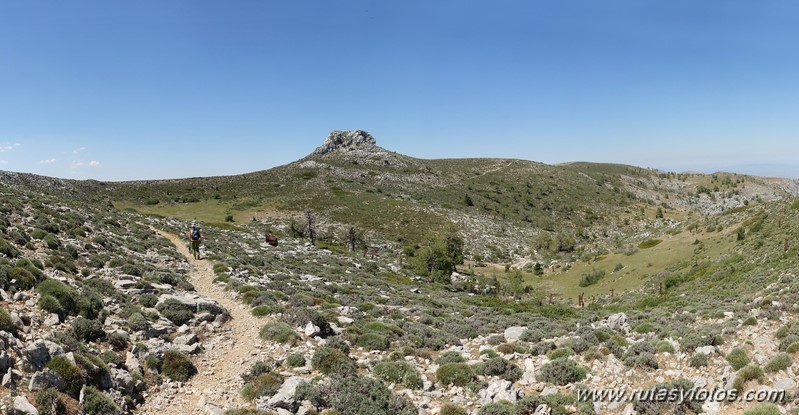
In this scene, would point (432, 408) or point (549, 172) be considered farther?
point (549, 172)

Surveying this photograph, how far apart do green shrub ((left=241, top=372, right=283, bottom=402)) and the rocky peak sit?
6314 inches

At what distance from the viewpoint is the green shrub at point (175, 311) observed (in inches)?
660

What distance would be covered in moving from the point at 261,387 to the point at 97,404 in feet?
13.0

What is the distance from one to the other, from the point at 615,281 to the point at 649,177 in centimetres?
15363

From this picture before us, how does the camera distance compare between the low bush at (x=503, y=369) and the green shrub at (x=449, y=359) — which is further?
the green shrub at (x=449, y=359)

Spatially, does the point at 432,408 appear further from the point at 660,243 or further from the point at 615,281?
the point at 660,243

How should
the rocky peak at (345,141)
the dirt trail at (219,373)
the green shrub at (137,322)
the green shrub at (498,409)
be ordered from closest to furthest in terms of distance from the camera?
1. the green shrub at (498,409)
2. the dirt trail at (219,373)
3. the green shrub at (137,322)
4. the rocky peak at (345,141)

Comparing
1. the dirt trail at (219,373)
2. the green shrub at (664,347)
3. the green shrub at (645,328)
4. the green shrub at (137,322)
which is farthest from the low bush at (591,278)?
the green shrub at (137,322)

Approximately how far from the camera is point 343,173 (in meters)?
129

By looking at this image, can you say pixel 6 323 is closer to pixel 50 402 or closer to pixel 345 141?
pixel 50 402

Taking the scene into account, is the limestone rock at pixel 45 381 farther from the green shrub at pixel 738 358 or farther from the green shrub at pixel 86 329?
the green shrub at pixel 738 358

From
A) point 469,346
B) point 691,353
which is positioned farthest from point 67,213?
point 691,353

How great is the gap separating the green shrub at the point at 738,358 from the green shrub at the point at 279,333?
48.2 feet

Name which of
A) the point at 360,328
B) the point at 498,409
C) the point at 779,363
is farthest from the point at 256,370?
the point at 779,363
